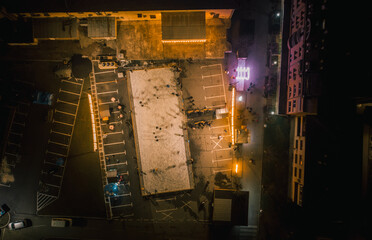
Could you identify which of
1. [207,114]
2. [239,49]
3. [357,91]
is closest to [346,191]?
[357,91]

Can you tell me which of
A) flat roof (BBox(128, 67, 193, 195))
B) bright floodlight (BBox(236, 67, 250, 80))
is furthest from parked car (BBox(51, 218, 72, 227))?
bright floodlight (BBox(236, 67, 250, 80))

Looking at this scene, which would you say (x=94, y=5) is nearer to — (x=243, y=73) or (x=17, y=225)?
(x=243, y=73)

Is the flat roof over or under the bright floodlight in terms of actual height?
under

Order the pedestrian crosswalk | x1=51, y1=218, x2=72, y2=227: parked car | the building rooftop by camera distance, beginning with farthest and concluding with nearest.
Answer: the pedestrian crosswalk < x1=51, y1=218, x2=72, y2=227: parked car < the building rooftop

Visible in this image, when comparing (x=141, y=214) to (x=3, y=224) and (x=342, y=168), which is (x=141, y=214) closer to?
(x=3, y=224)

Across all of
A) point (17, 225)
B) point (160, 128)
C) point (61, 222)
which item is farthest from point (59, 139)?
point (160, 128)

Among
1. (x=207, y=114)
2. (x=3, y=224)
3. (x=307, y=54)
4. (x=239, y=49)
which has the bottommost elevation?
(x=3, y=224)

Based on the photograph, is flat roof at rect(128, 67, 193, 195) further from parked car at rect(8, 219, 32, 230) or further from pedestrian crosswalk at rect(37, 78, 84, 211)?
parked car at rect(8, 219, 32, 230)

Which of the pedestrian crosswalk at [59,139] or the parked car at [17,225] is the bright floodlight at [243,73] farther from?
the parked car at [17,225]
